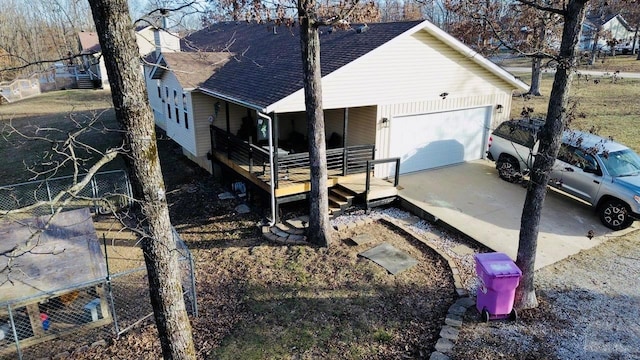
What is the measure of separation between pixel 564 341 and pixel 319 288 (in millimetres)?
4090

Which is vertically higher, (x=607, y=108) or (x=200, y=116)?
(x=200, y=116)

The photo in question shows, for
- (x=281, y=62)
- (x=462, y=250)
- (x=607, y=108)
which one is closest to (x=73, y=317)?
(x=462, y=250)

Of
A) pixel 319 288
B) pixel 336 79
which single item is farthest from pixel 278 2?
pixel 319 288

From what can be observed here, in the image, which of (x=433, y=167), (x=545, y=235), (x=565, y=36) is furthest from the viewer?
(x=433, y=167)

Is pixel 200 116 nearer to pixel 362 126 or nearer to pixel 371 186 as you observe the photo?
pixel 362 126

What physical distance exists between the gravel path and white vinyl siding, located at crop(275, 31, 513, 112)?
4.94m

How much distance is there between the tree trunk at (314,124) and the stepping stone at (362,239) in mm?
648

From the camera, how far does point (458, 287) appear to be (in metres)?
7.79

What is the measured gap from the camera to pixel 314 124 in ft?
30.1

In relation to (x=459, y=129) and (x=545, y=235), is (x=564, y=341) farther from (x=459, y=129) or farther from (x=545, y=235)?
(x=459, y=129)

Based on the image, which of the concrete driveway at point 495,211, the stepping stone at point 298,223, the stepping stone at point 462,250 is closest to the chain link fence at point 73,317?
the stepping stone at point 298,223

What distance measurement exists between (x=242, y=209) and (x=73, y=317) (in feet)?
17.4

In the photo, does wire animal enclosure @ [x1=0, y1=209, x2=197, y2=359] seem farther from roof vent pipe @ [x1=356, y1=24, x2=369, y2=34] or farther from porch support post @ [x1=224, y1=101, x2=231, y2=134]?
roof vent pipe @ [x1=356, y1=24, x2=369, y2=34]

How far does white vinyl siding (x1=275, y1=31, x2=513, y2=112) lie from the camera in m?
11.3
